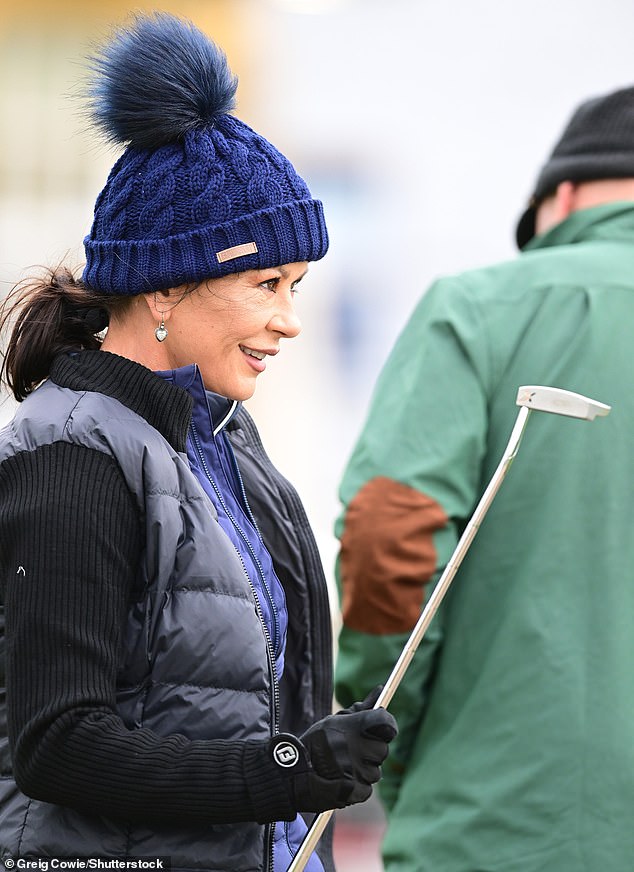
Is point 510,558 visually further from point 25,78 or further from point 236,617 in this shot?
point 25,78

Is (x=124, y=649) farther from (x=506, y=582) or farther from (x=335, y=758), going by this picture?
(x=506, y=582)

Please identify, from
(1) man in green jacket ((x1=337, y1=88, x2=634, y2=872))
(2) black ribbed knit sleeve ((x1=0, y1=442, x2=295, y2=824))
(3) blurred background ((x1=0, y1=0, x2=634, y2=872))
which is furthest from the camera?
(3) blurred background ((x1=0, y1=0, x2=634, y2=872))

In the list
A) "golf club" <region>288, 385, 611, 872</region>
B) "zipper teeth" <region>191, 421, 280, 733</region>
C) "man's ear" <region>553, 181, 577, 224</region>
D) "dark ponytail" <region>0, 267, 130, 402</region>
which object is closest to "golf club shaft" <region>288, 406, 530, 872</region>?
"golf club" <region>288, 385, 611, 872</region>

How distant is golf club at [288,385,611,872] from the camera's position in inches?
66.7

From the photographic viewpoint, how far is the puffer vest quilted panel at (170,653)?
1.59m

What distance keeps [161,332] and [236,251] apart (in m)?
0.15

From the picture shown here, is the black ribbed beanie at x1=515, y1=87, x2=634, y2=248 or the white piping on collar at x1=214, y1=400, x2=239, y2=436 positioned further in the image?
the black ribbed beanie at x1=515, y1=87, x2=634, y2=248

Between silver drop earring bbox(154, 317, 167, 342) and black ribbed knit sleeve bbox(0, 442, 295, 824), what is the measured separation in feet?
1.04

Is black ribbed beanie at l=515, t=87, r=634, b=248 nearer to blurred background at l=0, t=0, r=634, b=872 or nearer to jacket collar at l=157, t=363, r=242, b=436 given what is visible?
jacket collar at l=157, t=363, r=242, b=436

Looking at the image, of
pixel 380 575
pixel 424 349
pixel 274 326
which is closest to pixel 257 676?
pixel 274 326

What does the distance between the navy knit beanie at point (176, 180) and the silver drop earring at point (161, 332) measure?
54 millimetres

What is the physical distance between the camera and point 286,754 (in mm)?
1562

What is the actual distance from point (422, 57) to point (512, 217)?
102 centimetres

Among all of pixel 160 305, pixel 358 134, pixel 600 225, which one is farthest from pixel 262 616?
pixel 358 134
